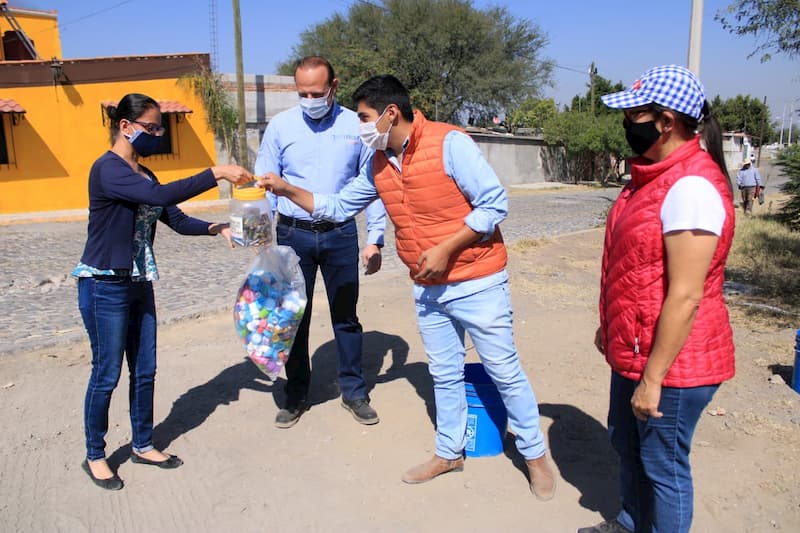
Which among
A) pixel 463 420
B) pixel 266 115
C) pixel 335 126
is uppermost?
pixel 266 115

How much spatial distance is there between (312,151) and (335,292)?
948 mm

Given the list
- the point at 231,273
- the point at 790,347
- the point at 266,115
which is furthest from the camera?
the point at 266,115

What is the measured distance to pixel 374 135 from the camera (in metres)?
3.23

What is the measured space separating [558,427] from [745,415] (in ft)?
4.19

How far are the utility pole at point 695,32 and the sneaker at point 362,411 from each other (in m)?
7.56

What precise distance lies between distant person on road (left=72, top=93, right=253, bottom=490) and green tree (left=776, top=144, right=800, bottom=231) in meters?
14.2

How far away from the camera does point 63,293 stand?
8.22m

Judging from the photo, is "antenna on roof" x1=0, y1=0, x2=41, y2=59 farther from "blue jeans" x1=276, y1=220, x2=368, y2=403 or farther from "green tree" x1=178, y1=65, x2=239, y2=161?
"blue jeans" x1=276, y1=220, x2=368, y2=403

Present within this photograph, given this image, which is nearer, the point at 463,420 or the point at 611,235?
the point at 611,235

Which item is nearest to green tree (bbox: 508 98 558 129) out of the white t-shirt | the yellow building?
the yellow building

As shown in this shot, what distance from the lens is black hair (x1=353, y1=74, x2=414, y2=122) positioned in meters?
3.19

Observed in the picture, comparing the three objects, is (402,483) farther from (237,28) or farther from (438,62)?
(438,62)

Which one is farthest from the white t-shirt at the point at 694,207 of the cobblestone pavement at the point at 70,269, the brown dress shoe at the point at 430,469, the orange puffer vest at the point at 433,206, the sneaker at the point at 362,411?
the cobblestone pavement at the point at 70,269

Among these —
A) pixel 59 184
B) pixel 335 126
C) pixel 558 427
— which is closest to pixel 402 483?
pixel 558 427
